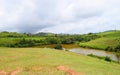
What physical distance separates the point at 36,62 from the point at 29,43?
482ft

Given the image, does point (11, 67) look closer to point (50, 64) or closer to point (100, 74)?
point (50, 64)

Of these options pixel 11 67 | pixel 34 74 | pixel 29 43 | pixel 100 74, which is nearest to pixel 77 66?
pixel 100 74

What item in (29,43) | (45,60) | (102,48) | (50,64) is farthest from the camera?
(29,43)

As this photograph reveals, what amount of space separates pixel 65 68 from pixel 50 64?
3.11m

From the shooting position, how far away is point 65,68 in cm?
3369

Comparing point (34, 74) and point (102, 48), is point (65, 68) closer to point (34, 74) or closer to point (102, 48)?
point (34, 74)

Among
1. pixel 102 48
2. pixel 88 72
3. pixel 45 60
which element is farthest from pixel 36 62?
pixel 102 48

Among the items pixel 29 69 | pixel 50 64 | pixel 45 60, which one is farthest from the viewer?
pixel 45 60

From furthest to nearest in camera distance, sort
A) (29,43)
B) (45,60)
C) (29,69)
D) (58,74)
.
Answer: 1. (29,43)
2. (45,60)
3. (29,69)
4. (58,74)

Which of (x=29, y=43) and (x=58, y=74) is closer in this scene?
(x=58, y=74)

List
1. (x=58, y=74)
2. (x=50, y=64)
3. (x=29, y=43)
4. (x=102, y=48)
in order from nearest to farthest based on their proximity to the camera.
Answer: (x=58, y=74)
(x=50, y=64)
(x=102, y=48)
(x=29, y=43)

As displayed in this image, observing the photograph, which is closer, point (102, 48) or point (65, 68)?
point (65, 68)

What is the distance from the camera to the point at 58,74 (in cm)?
3067

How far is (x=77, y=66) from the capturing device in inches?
1405
